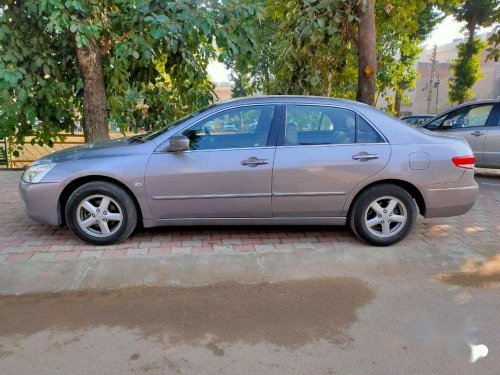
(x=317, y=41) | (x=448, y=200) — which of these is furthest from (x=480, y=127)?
(x=448, y=200)

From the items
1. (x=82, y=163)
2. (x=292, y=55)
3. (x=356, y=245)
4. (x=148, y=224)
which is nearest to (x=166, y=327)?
(x=148, y=224)

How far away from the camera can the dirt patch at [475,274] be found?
364cm

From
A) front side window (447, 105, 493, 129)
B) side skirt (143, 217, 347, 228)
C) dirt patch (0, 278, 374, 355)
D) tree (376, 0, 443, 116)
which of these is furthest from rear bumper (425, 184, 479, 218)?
tree (376, 0, 443, 116)

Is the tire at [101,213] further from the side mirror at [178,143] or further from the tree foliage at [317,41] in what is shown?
the tree foliage at [317,41]

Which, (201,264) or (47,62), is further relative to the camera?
(47,62)

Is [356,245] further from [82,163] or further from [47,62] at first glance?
[47,62]

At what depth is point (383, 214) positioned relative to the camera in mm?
4309

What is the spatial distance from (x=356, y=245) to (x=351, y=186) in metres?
0.67

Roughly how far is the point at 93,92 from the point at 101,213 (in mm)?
3551

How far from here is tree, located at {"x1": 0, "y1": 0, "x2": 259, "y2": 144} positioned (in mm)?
5770

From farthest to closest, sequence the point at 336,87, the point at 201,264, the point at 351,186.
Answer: the point at 336,87 < the point at 351,186 < the point at 201,264

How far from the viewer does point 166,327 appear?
288cm

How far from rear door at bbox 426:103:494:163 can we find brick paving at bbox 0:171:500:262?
3.17m

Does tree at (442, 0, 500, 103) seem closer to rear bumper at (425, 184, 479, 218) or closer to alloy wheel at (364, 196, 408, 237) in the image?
rear bumper at (425, 184, 479, 218)
